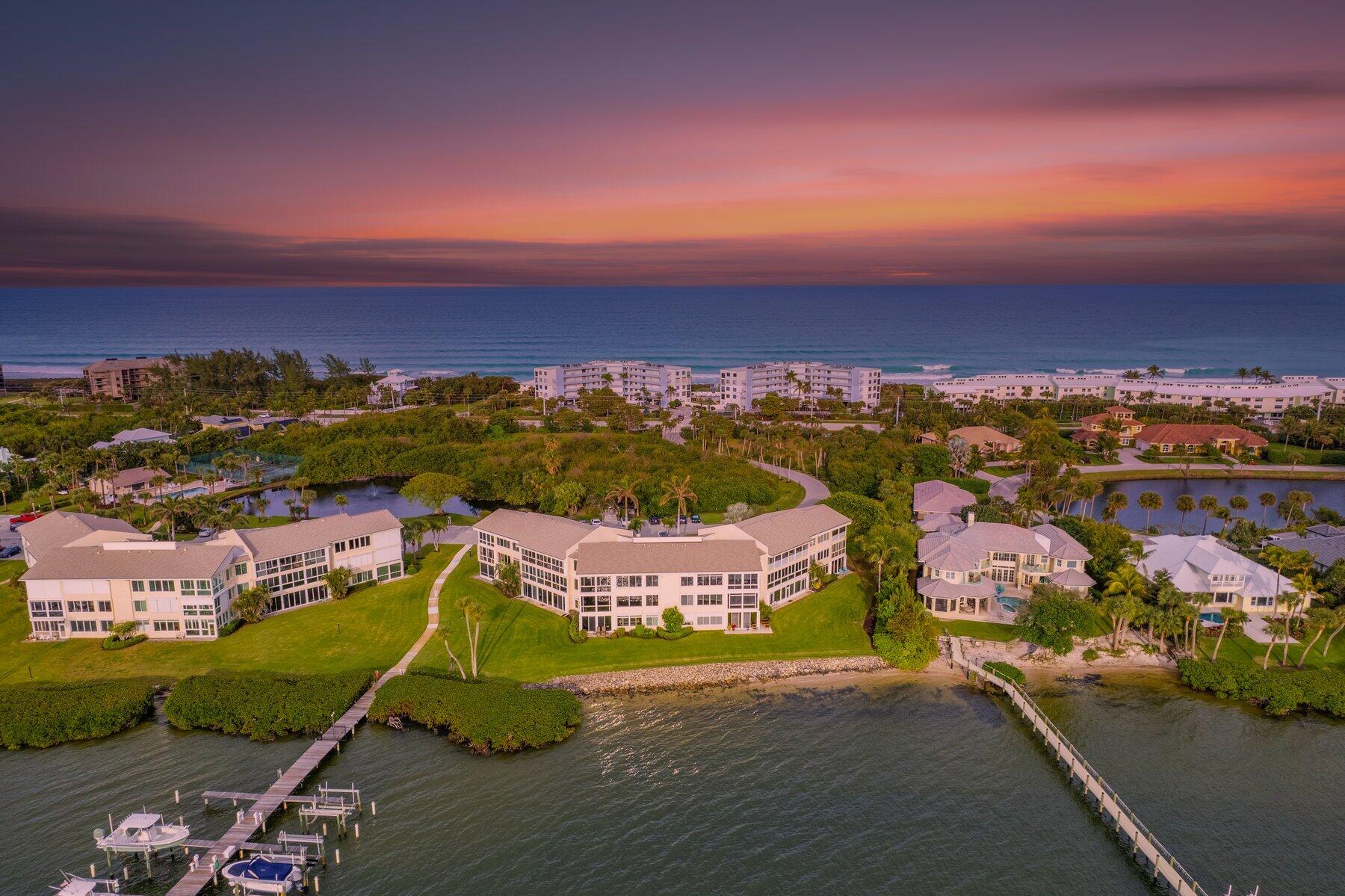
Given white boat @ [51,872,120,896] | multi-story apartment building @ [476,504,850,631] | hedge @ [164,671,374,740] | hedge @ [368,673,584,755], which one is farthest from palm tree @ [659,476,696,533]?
white boat @ [51,872,120,896]

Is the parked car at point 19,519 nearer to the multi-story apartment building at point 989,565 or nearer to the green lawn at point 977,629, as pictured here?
the multi-story apartment building at point 989,565

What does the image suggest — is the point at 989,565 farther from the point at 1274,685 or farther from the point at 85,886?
the point at 85,886

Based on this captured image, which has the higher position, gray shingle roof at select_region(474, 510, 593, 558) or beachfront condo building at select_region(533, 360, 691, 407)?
beachfront condo building at select_region(533, 360, 691, 407)

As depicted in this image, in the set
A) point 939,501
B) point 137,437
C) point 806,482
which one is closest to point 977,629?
point 939,501

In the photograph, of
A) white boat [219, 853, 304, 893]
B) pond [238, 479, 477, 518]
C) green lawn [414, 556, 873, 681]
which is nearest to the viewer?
white boat [219, 853, 304, 893]

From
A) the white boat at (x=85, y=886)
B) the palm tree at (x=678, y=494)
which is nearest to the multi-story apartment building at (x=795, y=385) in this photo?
the palm tree at (x=678, y=494)

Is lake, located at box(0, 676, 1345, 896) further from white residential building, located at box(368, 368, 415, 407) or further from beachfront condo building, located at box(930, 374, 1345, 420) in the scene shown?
white residential building, located at box(368, 368, 415, 407)
